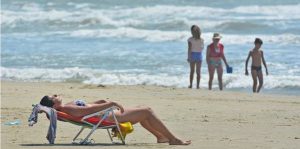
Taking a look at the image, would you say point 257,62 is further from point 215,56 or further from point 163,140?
point 163,140

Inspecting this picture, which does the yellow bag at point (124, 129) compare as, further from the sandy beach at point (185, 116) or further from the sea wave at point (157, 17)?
the sea wave at point (157, 17)

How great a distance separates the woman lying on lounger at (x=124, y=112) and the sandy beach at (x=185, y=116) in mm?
134

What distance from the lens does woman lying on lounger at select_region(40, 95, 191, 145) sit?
32.3ft

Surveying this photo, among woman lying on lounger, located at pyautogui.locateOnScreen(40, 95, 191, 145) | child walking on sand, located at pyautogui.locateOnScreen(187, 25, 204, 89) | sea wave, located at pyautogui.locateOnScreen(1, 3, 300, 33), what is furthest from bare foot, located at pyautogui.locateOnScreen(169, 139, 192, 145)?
sea wave, located at pyautogui.locateOnScreen(1, 3, 300, 33)

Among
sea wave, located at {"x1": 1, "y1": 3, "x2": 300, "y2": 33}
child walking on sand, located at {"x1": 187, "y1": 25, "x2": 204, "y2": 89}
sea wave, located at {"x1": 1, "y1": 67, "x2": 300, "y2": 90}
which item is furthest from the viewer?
sea wave, located at {"x1": 1, "y1": 3, "x2": 300, "y2": 33}

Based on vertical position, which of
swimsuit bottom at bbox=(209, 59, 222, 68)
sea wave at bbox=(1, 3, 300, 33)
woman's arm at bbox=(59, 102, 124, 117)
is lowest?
sea wave at bbox=(1, 3, 300, 33)

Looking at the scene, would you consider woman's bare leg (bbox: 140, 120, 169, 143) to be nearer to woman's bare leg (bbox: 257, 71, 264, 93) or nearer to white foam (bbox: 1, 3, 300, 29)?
woman's bare leg (bbox: 257, 71, 264, 93)

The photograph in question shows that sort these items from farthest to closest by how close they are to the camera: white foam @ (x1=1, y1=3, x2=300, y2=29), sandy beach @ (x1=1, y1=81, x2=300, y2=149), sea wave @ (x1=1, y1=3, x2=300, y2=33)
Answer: white foam @ (x1=1, y1=3, x2=300, y2=29)
sea wave @ (x1=1, y1=3, x2=300, y2=33)
sandy beach @ (x1=1, y1=81, x2=300, y2=149)

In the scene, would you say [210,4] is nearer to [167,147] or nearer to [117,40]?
[117,40]

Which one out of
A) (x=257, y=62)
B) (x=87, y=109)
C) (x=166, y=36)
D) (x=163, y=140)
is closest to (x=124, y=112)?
(x=87, y=109)

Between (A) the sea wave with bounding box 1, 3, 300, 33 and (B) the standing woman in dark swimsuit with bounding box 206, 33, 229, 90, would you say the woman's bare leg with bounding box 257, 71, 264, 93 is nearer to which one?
(B) the standing woman in dark swimsuit with bounding box 206, 33, 229, 90

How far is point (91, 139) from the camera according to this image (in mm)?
10414

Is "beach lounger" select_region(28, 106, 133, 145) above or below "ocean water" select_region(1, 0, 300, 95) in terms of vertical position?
above

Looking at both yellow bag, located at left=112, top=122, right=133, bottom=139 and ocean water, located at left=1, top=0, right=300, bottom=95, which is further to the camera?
ocean water, located at left=1, top=0, right=300, bottom=95
